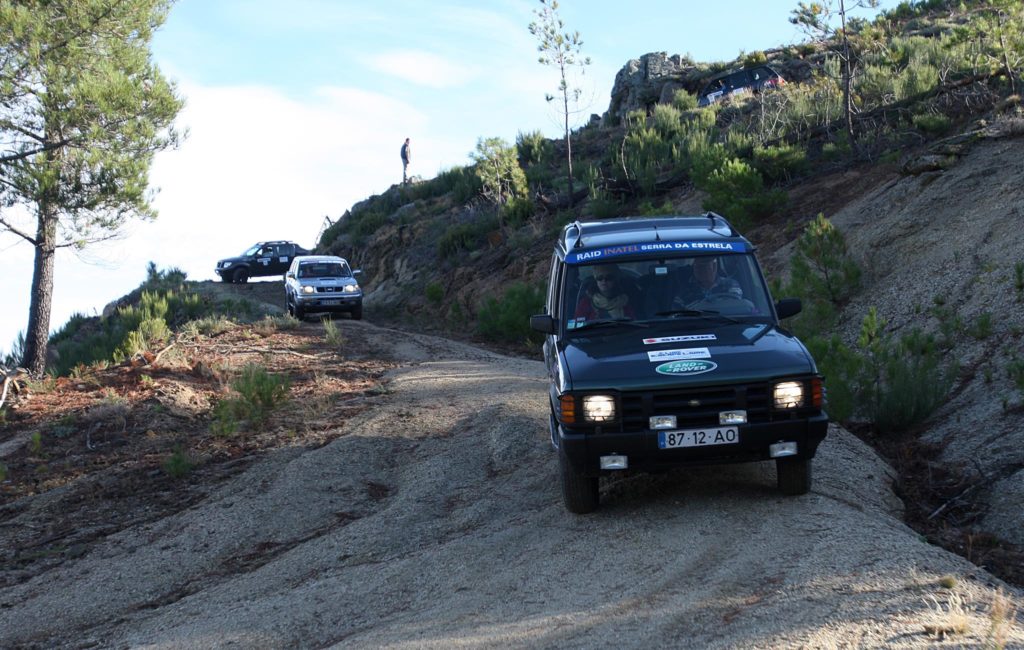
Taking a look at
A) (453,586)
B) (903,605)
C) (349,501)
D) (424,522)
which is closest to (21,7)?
(349,501)

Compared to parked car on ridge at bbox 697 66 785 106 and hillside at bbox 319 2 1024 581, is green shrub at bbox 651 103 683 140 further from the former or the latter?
parked car on ridge at bbox 697 66 785 106

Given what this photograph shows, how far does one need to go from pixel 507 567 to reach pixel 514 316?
15682mm

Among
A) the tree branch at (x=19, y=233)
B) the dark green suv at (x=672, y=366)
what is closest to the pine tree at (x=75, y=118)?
the tree branch at (x=19, y=233)

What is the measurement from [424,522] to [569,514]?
1.27m

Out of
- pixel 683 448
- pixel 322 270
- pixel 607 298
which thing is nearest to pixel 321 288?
pixel 322 270

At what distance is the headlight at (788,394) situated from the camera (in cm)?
690

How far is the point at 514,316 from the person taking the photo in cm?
2211

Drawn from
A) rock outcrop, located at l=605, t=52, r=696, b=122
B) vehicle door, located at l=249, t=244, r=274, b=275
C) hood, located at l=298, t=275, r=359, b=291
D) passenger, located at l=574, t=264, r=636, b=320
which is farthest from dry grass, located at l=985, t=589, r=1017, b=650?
rock outcrop, located at l=605, t=52, r=696, b=122

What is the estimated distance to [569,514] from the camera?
300 inches

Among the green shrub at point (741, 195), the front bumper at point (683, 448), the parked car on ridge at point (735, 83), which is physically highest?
the parked car on ridge at point (735, 83)

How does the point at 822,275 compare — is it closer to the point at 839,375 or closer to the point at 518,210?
the point at 839,375

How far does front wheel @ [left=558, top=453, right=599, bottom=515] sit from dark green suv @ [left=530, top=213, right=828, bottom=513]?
0.01 m

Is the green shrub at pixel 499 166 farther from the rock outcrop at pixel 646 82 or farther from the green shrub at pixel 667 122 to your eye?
the rock outcrop at pixel 646 82

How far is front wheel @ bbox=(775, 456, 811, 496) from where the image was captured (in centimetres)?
725
